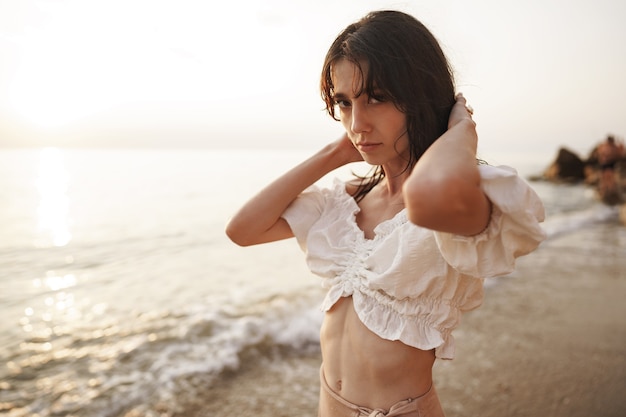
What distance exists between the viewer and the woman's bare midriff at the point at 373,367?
1657 mm

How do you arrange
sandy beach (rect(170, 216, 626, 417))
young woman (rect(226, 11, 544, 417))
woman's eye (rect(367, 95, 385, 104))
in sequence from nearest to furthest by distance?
young woman (rect(226, 11, 544, 417))
woman's eye (rect(367, 95, 385, 104))
sandy beach (rect(170, 216, 626, 417))

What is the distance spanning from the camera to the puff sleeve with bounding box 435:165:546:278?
1.22m

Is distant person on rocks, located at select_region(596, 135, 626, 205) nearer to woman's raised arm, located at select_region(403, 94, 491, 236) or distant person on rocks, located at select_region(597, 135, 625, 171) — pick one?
distant person on rocks, located at select_region(597, 135, 625, 171)

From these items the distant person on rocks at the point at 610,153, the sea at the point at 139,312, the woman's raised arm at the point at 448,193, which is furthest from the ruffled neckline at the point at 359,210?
the distant person on rocks at the point at 610,153

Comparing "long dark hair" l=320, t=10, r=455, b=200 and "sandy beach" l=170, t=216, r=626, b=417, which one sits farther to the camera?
"sandy beach" l=170, t=216, r=626, b=417

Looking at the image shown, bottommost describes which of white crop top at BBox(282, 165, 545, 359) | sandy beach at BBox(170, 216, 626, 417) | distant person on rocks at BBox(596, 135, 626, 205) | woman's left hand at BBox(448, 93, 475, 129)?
distant person on rocks at BBox(596, 135, 626, 205)

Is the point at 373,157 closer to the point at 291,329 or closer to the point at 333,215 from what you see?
the point at 333,215

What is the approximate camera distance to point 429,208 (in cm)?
114

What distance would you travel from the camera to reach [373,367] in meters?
1.66

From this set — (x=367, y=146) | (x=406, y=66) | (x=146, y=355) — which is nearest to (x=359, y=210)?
(x=367, y=146)

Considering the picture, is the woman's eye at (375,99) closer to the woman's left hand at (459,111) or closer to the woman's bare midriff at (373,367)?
the woman's left hand at (459,111)

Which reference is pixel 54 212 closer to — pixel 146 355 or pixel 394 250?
pixel 146 355

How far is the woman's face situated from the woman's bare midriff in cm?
58

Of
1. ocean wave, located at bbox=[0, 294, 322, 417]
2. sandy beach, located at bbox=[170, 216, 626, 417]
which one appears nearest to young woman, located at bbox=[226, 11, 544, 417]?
sandy beach, located at bbox=[170, 216, 626, 417]
